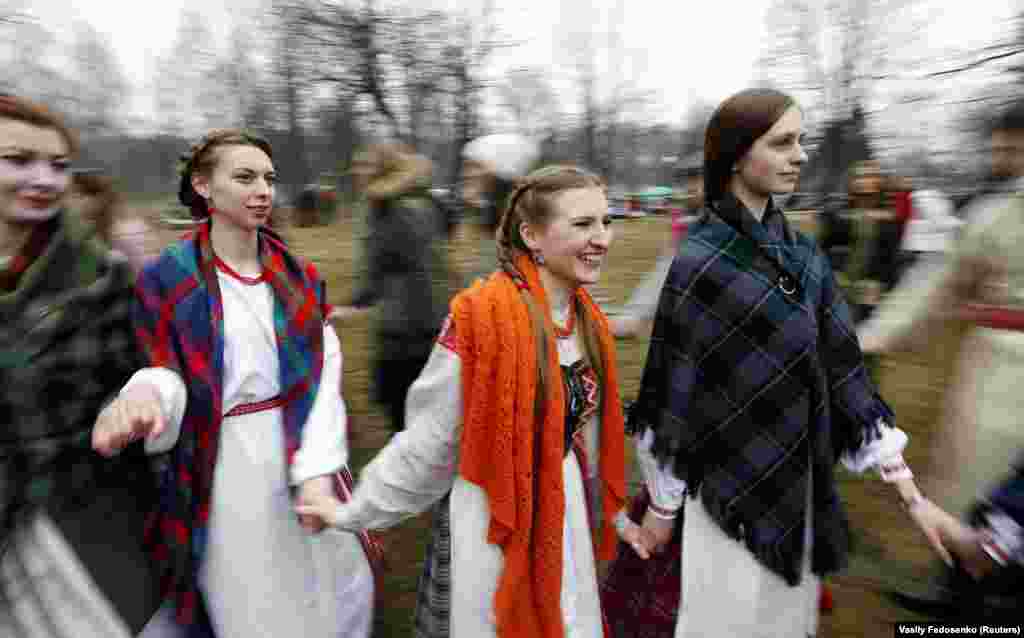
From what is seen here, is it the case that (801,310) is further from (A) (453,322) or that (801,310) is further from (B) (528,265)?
(A) (453,322)

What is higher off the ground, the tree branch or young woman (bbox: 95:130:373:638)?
the tree branch

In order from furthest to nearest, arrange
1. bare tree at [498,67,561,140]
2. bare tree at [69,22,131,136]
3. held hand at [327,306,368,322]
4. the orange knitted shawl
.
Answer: bare tree at [498,67,561,140]
bare tree at [69,22,131,136]
held hand at [327,306,368,322]
the orange knitted shawl

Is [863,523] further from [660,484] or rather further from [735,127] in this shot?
[735,127]

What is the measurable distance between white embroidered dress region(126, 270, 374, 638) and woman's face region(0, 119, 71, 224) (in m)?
0.44

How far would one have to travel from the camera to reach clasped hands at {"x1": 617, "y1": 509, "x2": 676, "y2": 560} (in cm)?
210

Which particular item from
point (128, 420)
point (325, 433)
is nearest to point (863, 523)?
point (325, 433)

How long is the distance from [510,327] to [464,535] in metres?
0.57

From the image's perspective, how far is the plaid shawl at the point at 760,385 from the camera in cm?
194

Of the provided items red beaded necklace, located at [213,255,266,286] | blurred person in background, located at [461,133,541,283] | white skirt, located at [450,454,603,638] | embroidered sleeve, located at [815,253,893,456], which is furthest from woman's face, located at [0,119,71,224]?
embroidered sleeve, located at [815,253,893,456]

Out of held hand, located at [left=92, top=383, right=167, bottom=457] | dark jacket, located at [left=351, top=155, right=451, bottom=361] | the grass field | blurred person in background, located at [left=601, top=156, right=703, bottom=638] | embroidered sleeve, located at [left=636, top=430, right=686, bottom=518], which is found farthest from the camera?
dark jacket, located at [left=351, top=155, right=451, bottom=361]

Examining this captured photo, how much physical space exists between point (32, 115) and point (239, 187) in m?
0.50

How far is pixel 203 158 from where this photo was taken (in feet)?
6.76

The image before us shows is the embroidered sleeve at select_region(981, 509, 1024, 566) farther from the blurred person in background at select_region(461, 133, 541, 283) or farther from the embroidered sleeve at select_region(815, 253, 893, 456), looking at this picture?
the blurred person in background at select_region(461, 133, 541, 283)

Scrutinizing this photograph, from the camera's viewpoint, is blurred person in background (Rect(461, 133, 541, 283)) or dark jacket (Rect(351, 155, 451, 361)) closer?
blurred person in background (Rect(461, 133, 541, 283))
